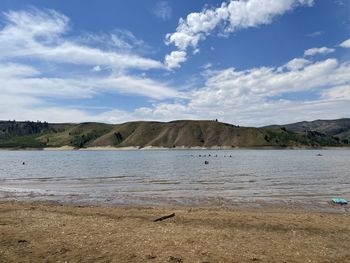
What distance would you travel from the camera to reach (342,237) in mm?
15953

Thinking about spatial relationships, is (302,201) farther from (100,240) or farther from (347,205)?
(100,240)

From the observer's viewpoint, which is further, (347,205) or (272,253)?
(347,205)

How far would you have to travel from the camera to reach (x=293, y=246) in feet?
46.1

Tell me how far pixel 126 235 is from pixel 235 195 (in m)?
20.1

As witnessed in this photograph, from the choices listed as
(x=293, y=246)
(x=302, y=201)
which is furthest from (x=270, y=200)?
(x=293, y=246)

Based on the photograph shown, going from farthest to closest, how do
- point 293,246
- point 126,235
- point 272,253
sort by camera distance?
point 126,235, point 293,246, point 272,253

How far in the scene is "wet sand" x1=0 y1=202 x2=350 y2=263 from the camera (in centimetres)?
1252

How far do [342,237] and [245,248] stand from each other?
5421 mm

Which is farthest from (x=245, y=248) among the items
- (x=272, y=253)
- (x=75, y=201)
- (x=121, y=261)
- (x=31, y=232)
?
(x=75, y=201)

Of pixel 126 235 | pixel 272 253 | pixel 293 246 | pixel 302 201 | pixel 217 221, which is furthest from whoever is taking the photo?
pixel 302 201

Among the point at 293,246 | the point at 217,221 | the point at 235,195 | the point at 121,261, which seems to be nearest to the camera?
the point at 121,261

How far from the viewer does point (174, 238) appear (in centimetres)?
1501

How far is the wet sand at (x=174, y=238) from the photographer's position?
12.5 metres

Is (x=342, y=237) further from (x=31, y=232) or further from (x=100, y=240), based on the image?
(x=31, y=232)
